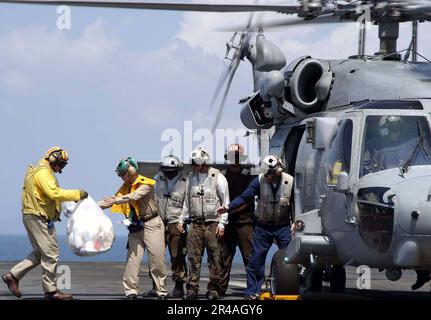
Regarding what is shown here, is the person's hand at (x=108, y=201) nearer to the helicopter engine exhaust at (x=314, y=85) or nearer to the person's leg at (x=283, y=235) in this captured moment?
the person's leg at (x=283, y=235)

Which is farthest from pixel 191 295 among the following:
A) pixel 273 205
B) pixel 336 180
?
pixel 336 180

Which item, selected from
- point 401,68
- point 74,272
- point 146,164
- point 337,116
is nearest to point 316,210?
point 337,116

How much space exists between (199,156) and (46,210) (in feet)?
7.82

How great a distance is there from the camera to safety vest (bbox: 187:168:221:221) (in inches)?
626

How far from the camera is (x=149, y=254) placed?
1550 cm

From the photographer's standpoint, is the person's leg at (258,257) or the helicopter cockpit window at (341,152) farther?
the person's leg at (258,257)

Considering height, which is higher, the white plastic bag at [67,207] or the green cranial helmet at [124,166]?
the green cranial helmet at [124,166]

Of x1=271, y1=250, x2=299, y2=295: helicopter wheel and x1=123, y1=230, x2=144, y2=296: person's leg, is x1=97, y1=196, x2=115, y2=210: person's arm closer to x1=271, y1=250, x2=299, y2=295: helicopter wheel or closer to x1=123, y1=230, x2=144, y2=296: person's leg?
x1=123, y1=230, x2=144, y2=296: person's leg

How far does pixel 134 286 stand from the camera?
15.2 metres

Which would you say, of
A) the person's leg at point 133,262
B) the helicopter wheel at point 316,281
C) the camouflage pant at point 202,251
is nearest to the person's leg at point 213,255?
the camouflage pant at point 202,251

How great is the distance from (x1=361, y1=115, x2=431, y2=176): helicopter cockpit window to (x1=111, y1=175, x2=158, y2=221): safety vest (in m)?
2.98

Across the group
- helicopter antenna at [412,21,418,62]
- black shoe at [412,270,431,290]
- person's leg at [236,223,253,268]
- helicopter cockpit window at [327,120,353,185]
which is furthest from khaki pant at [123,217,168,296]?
helicopter antenna at [412,21,418,62]

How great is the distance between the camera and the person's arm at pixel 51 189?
14367 mm

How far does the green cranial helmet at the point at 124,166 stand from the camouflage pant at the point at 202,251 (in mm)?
1303
